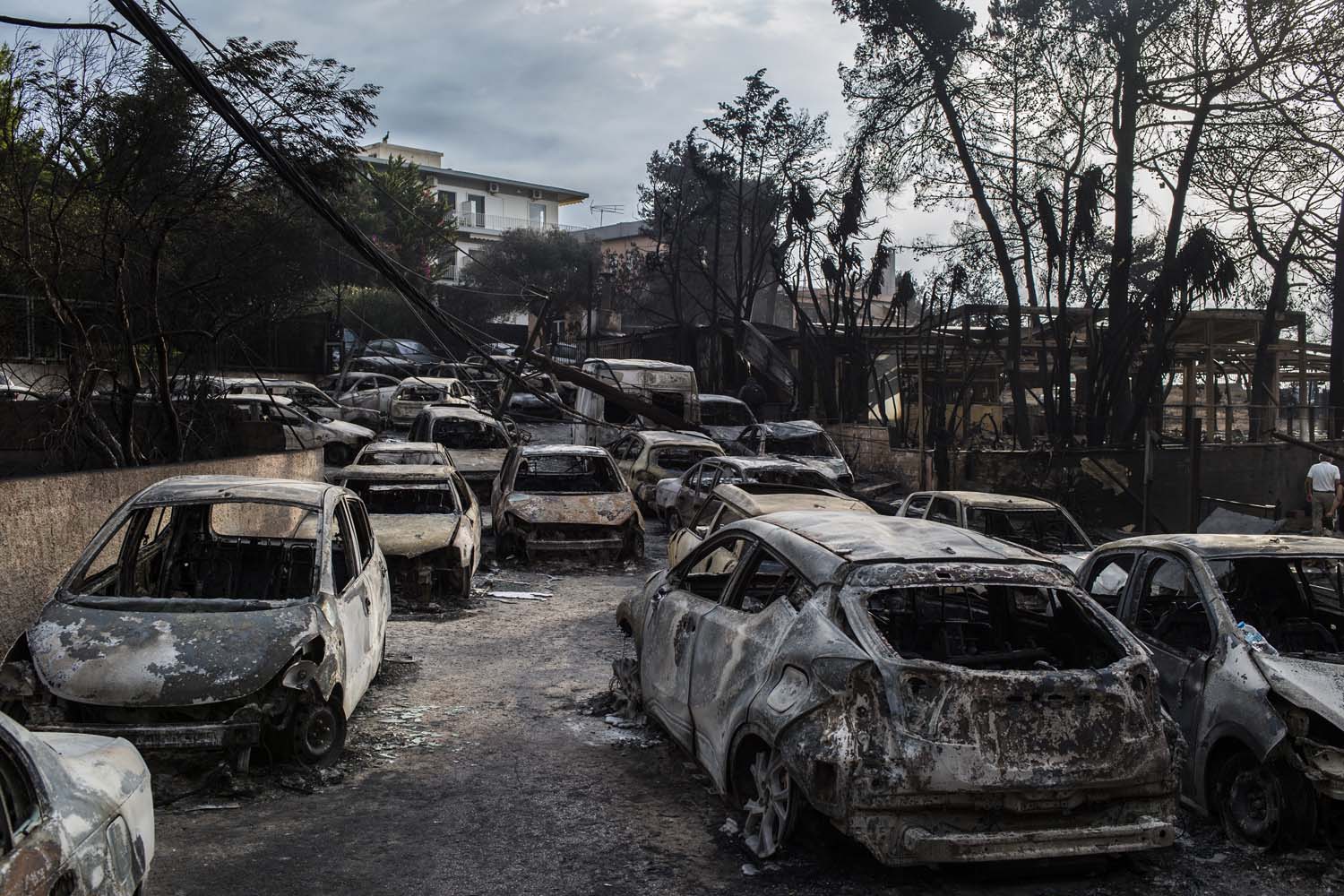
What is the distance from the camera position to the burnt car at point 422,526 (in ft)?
36.2

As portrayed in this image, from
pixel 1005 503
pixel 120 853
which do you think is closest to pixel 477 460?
pixel 1005 503

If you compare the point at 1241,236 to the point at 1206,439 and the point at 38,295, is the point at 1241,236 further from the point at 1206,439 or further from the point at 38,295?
the point at 38,295

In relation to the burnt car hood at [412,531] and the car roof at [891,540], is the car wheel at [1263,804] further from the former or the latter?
the burnt car hood at [412,531]

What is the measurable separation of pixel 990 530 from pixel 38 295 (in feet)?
36.4

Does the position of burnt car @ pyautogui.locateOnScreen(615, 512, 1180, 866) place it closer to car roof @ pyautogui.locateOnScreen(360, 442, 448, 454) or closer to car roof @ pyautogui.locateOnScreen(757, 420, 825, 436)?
car roof @ pyautogui.locateOnScreen(360, 442, 448, 454)

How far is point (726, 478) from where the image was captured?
14.6 meters

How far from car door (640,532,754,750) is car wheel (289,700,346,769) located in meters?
1.71

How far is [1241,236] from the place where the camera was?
78.9 ft

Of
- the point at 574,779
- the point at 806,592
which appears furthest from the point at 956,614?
the point at 574,779

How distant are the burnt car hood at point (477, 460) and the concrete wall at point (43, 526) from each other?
7.67m

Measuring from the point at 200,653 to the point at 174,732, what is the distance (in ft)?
1.39

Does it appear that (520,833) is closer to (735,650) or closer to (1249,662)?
(735,650)

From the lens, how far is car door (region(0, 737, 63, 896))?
2.98 metres

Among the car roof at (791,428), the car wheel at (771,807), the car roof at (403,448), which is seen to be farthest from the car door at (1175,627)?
the car roof at (791,428)
